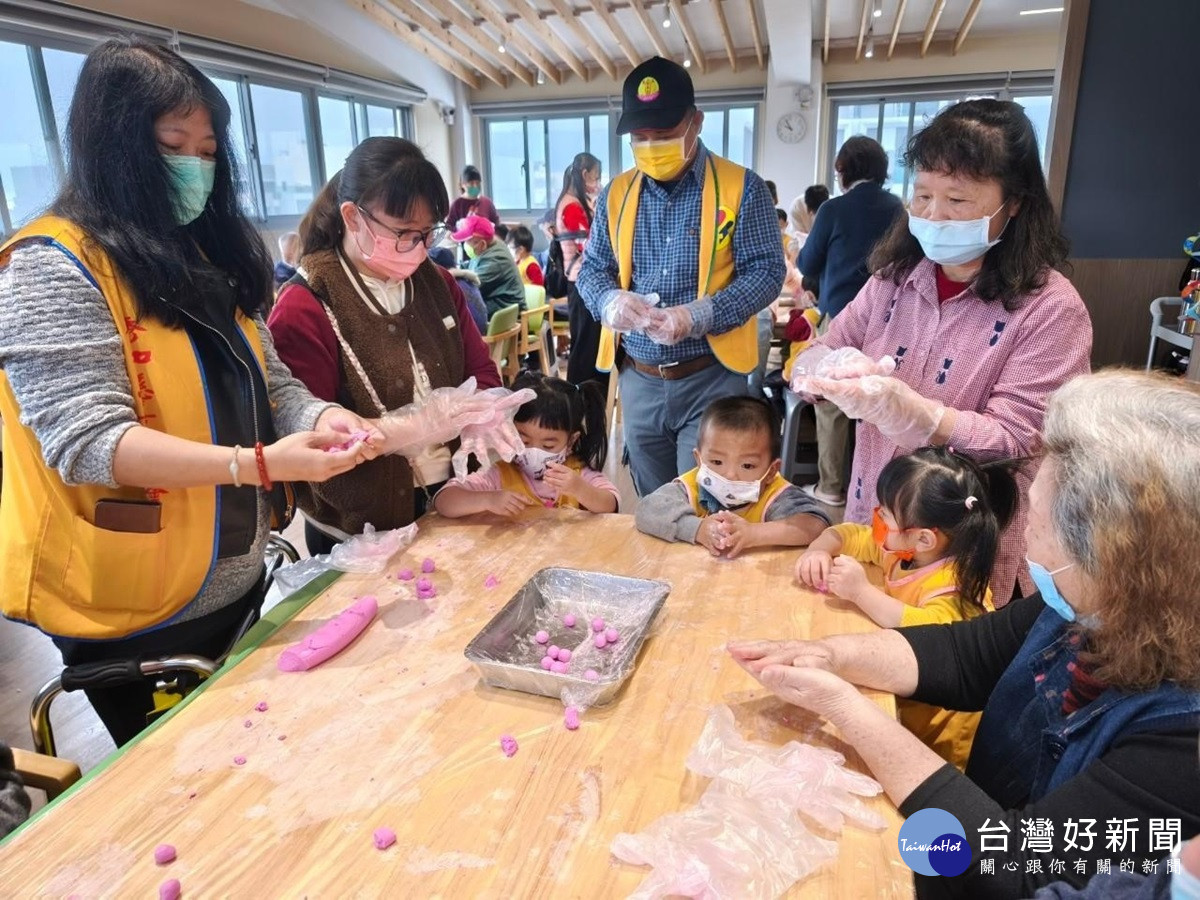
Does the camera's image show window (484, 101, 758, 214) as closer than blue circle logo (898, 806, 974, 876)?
No

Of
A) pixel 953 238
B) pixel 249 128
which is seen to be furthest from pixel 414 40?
pixel 953 238

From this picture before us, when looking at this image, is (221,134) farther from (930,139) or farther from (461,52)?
(461,52)

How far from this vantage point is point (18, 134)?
4938mm

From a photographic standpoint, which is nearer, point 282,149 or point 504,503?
point 504,503

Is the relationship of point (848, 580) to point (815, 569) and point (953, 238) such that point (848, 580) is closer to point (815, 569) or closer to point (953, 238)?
point (815, 569)

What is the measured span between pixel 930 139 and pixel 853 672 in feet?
3.52

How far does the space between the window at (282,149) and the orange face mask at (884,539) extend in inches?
286

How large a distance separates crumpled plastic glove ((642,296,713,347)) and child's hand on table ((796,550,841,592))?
791mm

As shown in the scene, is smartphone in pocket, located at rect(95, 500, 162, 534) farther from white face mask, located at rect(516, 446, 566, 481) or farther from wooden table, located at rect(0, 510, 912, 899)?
white face mask, located at rect(516, 446, 566, 481)

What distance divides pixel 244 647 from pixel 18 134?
5.38 metres

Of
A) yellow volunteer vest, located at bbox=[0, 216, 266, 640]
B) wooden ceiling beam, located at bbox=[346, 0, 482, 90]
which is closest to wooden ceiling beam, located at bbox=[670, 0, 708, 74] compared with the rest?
wooden ceiling beam, located at bbox=[346, 0, 482, 90]

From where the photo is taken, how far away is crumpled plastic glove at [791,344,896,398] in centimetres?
150

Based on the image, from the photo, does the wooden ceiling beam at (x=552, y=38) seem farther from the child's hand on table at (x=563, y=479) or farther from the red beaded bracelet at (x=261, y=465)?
the red beaded bracelet at (x=261, y=465)

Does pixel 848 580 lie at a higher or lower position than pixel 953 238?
lower
